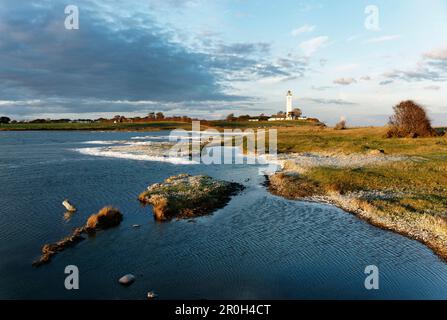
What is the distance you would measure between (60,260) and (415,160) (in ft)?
165

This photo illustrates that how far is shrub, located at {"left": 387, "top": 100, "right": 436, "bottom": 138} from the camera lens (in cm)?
9638

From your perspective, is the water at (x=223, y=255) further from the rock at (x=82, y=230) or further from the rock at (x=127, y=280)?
the rock at (x=82, y=230)

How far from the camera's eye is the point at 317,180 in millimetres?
46688

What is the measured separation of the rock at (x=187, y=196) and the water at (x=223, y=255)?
1253mm

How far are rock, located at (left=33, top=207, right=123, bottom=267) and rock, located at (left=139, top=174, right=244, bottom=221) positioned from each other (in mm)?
3726

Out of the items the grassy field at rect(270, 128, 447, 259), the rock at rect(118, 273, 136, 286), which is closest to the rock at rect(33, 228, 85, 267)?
the rock at rect(118, 273, 136, 286)

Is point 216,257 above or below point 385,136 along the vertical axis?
below

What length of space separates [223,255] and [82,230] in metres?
11.5

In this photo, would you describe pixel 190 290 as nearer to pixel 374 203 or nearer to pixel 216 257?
pixel 216 257

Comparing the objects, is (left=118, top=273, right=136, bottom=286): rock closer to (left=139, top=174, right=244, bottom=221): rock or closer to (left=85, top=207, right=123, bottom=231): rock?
(left=85, top=207, right=123, bottom=231): rock

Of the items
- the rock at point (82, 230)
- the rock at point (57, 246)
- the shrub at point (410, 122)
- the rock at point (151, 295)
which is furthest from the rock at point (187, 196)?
the shrub at point (410, 122)

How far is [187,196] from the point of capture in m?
37.8
